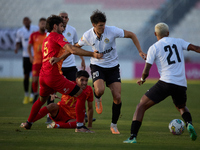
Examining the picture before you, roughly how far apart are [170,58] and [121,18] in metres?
23.9

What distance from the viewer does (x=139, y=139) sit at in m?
5.67

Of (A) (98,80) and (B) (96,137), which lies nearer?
(B) (96,137)

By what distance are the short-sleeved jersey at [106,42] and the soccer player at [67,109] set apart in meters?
0.46

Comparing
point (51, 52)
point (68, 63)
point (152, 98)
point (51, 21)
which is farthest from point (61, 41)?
point (68, 63)

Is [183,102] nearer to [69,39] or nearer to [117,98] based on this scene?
[117,98]

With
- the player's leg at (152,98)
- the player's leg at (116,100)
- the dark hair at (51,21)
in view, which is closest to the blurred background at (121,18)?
the player's leg at (116,100)

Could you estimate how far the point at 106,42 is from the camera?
681 cm

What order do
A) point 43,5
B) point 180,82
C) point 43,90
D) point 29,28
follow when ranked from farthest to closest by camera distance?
point 43,5, point 29,28, point 43,90, point 180,82

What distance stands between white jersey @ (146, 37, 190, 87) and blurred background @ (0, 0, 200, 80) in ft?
61.5

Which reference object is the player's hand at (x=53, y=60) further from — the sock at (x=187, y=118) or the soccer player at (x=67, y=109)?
the sock at (x=187, y=118)

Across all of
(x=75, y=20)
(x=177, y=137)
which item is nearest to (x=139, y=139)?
(x=177, y=137)

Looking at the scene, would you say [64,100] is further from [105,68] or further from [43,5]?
[43,5]

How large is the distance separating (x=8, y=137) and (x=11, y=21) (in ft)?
79.6

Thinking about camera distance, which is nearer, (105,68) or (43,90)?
(43,90)
